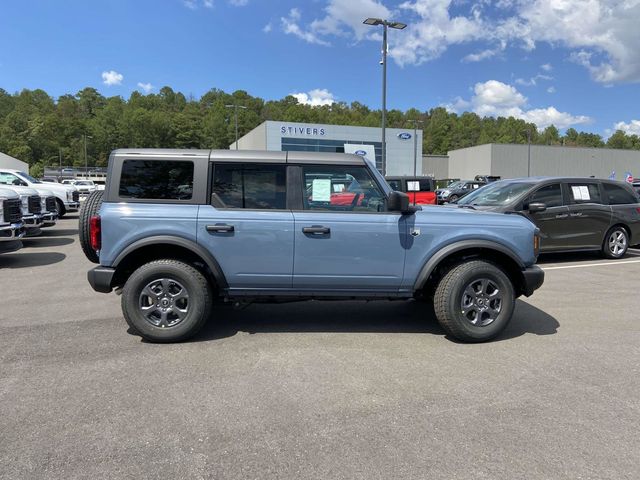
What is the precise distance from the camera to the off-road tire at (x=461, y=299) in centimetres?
449

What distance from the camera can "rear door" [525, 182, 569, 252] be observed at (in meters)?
8.81

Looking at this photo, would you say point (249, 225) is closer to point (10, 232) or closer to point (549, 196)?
point (10, 232)

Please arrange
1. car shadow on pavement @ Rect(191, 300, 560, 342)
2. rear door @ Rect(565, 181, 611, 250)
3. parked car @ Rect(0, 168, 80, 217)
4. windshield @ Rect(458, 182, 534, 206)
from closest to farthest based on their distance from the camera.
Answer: car shadow on pavement @ Rect(191, 300, 560, 342) → windshield @ Rect(458, 182, 534, 206) → rear door @ Rect(565, 181, 611, 250) → parked car @ Rect(0, 168, 80, 217)

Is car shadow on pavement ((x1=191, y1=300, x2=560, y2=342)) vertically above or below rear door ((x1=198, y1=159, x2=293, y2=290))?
below

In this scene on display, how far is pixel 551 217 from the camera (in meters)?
8.87

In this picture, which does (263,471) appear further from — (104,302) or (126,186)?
(104,302)

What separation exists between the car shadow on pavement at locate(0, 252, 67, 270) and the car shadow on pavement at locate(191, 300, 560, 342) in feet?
17.1

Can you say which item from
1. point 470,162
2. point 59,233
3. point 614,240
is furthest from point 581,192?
point 470,162

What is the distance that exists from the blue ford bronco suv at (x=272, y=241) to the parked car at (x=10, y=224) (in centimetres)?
501

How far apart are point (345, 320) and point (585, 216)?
6.41 m

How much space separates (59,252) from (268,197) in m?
7.83

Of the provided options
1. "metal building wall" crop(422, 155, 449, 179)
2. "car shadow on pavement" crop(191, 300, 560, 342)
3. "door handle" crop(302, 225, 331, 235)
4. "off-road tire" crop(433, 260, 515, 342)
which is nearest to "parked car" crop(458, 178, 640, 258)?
"car shadow on pavement" crop(191, 300, 560, 342)

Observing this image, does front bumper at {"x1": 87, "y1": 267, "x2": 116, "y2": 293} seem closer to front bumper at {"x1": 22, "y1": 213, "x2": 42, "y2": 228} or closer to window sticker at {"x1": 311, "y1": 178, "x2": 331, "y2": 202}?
window sticker at {"x1": 311, "y1": 178, "x2": 331, "y2": 202}

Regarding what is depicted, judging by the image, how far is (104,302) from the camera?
6.07m
